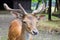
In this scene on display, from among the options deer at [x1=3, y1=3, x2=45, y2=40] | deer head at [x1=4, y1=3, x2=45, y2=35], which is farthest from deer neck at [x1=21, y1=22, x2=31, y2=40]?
deer head at [x1=4, y1=3, x2=45, y2=35]

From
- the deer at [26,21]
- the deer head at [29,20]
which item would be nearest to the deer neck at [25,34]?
the deer at [26,21]

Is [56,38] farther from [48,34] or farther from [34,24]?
[34,24]

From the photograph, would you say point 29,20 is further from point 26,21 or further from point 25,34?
point 25,34

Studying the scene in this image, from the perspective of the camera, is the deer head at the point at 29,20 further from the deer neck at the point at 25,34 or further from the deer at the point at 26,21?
the deer neck at the point at 25,34

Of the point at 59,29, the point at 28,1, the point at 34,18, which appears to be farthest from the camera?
the point at 28,1

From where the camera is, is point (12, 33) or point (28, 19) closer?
point (28, 19)

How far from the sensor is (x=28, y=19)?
575 centimetres

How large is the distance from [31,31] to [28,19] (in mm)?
393

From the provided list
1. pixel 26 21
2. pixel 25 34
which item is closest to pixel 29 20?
pixel 26 21

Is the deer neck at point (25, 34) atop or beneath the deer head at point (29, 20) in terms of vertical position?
beneath

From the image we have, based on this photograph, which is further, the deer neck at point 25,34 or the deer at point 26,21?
the deer neck at point 25,34

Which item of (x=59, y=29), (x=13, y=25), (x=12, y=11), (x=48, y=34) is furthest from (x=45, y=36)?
(x=12, y=11)

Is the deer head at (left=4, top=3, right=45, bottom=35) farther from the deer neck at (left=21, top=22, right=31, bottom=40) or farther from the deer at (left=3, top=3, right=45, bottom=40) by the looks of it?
the deer neck at (left=21, top=22, right=31, bottom=40)

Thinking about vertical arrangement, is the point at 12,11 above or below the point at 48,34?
above
